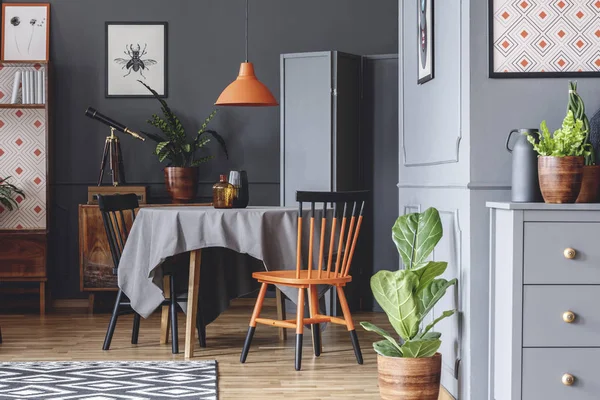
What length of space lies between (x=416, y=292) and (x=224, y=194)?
1.60 meters

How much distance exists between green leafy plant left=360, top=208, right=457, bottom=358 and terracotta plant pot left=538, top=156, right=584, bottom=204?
571 millimetres

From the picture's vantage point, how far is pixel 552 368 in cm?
268

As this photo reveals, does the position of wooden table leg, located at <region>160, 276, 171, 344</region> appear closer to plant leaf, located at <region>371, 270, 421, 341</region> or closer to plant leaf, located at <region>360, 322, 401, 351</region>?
plant leaf, located at <region>360, 322, 401, 351</region>

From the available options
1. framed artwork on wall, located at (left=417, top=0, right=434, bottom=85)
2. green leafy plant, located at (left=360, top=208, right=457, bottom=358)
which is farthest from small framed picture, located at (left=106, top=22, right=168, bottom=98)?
green leafy plant, located at (left=360, top=208, right=457, bottom=358)

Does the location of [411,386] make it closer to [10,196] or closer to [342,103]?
[342,103]

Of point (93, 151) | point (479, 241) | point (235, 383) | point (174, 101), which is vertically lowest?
point (235, 383)

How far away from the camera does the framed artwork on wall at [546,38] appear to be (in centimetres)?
298

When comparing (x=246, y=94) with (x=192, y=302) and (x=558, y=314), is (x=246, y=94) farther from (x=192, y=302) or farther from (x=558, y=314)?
(x=558, y=314)

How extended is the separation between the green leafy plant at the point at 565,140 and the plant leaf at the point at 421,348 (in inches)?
33.5

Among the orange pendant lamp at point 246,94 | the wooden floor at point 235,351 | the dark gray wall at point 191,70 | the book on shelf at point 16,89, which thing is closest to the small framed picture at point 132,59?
the dark gray wall at point 191,70

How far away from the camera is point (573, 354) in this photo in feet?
8.77

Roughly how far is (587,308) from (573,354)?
0.15 m

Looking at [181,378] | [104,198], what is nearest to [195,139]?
[104,198]

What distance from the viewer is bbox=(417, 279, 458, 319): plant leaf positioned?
3158 mm
